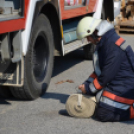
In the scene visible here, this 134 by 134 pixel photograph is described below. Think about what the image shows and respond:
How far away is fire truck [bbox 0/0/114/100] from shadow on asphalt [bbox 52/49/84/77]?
980 millimetres

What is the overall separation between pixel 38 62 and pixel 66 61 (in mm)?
2693

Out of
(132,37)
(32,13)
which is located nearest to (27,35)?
(32,13)

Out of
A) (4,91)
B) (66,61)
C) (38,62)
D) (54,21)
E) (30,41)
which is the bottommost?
(66,61)

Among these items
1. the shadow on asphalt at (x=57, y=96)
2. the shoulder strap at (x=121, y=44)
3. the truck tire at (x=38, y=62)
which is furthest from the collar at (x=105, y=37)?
the shadow on asphalt at (x=57, y=96)

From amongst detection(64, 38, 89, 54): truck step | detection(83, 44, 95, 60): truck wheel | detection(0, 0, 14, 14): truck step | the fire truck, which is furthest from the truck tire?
detection(83, 44, 95, 60): truck wheel

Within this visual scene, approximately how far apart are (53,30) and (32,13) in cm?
116

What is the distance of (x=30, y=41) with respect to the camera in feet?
15.4

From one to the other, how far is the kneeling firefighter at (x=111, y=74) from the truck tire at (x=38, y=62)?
82 cm

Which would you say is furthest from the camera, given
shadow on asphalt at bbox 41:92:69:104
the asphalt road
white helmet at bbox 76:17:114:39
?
shadow on asphalt at bbox 41:92:69:104

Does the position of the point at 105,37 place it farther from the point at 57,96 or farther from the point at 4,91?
the point at 4,91

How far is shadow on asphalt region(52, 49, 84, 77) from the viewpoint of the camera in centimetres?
730

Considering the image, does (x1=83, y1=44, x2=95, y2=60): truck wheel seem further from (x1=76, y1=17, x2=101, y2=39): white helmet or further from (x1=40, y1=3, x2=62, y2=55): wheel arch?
(x1=76, y1=17, x2=101, y2=39): white helmet

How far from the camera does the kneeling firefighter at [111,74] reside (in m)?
4.14

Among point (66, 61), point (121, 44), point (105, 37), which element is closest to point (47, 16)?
point (105, 37)
